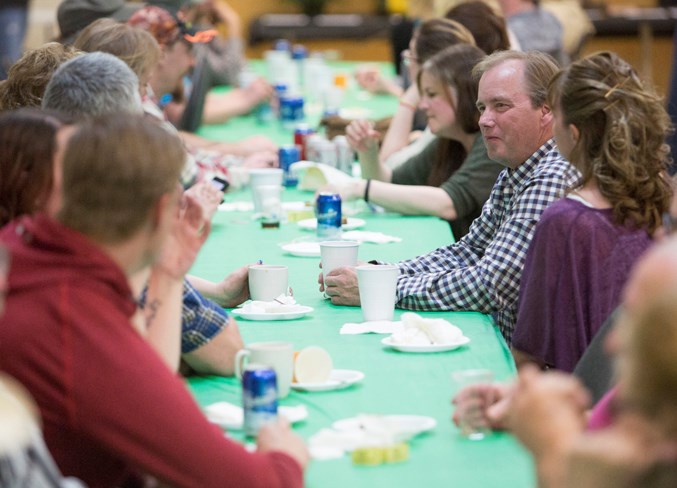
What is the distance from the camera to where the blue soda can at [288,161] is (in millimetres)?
4801

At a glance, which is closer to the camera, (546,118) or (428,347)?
(428,347)

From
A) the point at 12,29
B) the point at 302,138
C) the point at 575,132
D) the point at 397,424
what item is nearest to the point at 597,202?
the point at 575,132

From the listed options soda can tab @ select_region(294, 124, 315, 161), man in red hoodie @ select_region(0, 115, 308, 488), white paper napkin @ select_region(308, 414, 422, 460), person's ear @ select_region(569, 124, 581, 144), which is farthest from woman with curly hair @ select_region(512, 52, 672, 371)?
soda can tab @ select_region(294, 124, 315, 161)

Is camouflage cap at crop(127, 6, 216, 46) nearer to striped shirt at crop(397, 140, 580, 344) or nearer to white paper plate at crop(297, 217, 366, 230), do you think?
white paper plate at crop(297, 217, 366, 230)

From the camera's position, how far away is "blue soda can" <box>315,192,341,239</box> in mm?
3604

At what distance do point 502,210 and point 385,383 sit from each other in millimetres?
1101

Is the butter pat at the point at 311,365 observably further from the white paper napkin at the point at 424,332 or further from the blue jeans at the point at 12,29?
the blue jeans at the point at 12,29

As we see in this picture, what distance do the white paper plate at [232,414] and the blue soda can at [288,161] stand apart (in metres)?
2.69

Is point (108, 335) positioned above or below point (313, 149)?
above

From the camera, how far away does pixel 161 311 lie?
204cm

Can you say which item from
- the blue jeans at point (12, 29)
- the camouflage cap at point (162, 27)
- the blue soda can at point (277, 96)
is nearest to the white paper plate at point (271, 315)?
the camouflage cap at point (162, 27)

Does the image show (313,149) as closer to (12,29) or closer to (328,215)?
(328,215)

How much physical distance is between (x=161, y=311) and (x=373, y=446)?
42cm

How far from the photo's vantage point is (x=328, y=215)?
3.65 meters
